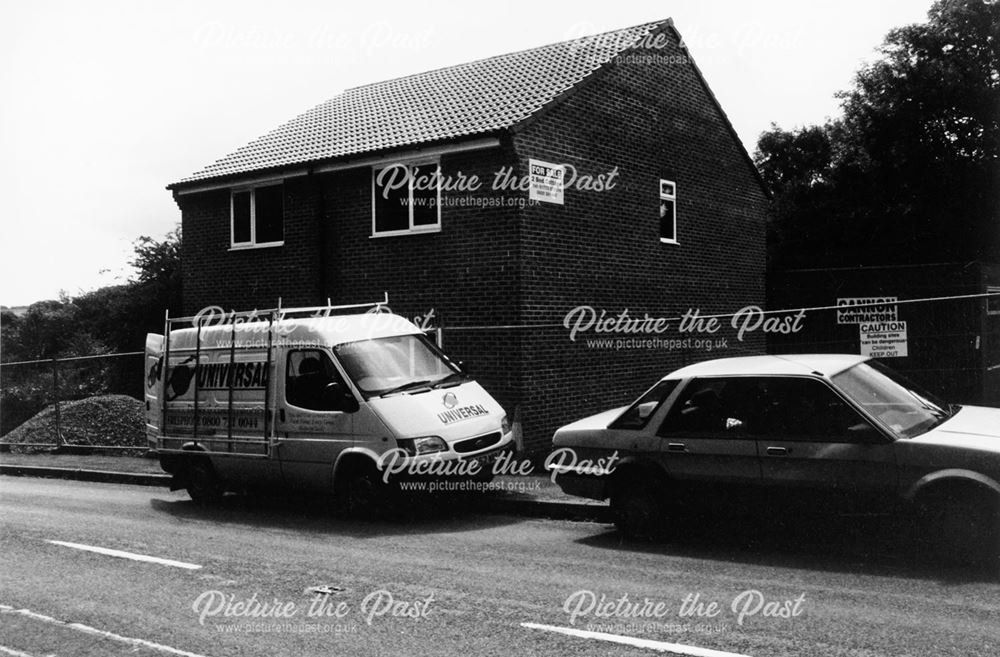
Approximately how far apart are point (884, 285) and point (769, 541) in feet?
51.4

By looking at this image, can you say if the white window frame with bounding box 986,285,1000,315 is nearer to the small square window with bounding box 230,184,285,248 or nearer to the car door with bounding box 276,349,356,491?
the small square window with bounding box 230,184,285,248

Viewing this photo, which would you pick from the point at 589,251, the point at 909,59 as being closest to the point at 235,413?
the point at 589,251

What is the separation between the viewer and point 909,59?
3111 cm

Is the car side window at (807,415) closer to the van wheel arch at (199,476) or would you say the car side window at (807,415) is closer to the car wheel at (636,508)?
the car wheel at (636,508)

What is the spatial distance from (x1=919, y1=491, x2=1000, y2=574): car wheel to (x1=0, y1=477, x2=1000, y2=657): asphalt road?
19cm

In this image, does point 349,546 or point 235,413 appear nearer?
point 349,546

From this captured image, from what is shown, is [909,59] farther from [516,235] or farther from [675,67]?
[516,235]

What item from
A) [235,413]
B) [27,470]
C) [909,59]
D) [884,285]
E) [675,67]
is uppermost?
[909,59]

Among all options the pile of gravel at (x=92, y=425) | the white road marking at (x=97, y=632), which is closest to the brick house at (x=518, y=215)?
the pile of gravel at (x=92, y=425)

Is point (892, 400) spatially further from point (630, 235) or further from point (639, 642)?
point (630, 235)

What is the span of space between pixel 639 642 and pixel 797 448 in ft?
9.01

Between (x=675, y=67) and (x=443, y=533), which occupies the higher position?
(x=675, y=67)

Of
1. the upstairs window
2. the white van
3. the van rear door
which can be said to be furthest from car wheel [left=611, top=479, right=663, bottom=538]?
the upstairs window

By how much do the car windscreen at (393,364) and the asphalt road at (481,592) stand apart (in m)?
1.52
